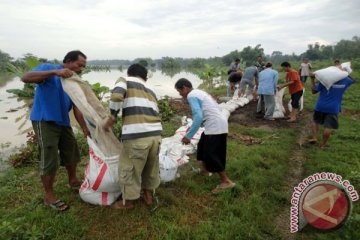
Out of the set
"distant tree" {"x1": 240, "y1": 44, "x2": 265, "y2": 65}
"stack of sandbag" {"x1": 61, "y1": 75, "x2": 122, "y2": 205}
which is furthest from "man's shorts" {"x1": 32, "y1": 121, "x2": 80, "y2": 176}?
"distant tree" {"x1": 240, "y1": 44, "x2": 265, "y2": 65}

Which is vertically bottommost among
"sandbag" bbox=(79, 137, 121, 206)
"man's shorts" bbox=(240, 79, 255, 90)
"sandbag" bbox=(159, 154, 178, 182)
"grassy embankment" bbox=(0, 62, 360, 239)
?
"grassy embankment" bbox=(0, 62, 360, 239)

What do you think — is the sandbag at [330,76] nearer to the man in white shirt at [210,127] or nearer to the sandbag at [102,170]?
the man in white shirt at [210,127]

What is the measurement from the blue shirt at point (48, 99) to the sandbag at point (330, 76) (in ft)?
14.6

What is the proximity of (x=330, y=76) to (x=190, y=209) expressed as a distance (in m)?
3.64

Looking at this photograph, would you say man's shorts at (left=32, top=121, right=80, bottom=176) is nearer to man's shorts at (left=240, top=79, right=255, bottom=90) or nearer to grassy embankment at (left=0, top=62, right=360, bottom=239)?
grassy embankment at (left=0, top=62, right=360, bottom=239)

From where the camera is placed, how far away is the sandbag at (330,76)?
5047 mm

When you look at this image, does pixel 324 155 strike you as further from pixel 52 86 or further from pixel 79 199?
pixel 52 86

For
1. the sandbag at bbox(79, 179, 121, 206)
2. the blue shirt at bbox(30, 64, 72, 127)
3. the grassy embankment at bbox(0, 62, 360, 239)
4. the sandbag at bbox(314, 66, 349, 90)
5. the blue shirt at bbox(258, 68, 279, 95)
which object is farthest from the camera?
the blue shirt at bbox(258, 68, 279, 95)

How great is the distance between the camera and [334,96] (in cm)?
515

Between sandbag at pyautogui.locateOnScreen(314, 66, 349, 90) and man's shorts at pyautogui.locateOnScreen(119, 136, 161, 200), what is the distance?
3656mm

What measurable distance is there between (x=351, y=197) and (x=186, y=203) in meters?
1.80

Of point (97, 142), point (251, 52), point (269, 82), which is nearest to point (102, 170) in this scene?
point (97, 142)

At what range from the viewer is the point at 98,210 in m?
3.26

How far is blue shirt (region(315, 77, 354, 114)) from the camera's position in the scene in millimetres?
5109
